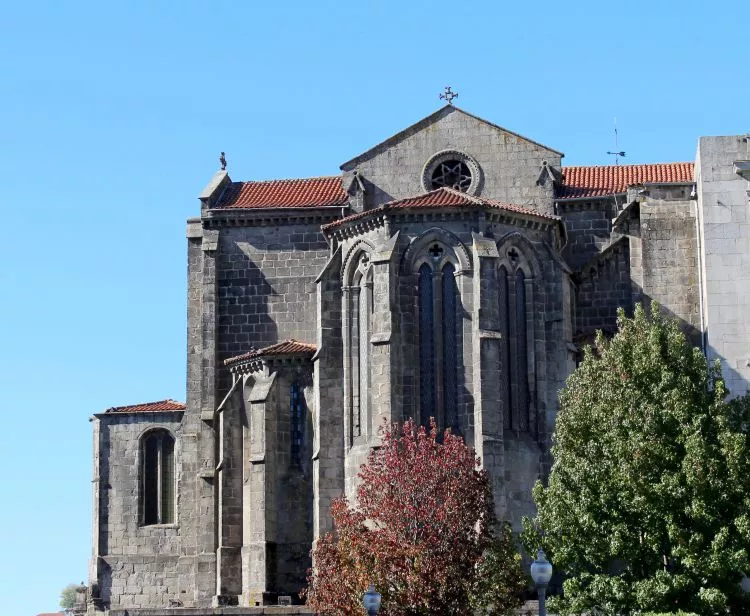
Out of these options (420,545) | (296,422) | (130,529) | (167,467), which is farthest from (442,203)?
(130,529)

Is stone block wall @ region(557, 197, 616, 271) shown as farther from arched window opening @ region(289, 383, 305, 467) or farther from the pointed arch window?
arched window opening @ region(289, 383, 305, 467)

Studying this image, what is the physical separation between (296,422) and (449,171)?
12323mm

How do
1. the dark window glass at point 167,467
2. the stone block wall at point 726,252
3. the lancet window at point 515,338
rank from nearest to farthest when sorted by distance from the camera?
the stone block wall at point 726,252
the lancet window at point 515,338
the dark window glass at point 167,467

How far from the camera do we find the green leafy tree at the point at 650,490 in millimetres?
53812

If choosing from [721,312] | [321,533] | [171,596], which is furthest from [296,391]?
[721,312]

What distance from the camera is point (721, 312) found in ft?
217

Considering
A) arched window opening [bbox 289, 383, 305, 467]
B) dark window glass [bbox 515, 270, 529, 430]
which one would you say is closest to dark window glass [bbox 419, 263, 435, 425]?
dark window glass [bbox 515, 270, 529, 430]

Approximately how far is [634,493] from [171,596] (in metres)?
26.8

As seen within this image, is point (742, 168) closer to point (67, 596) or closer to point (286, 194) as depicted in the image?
point (286, 194)

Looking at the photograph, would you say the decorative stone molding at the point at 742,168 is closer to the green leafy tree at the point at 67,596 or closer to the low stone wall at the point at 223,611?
the low stone wall at the point at 223,611

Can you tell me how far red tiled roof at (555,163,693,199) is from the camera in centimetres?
7488

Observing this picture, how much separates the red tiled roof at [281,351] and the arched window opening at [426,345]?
18.7 ft

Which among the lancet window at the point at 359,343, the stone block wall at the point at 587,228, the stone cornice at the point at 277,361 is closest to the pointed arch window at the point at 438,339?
the lancet window at the point at 359,343

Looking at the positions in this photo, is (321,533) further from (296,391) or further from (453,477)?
(453,477)
